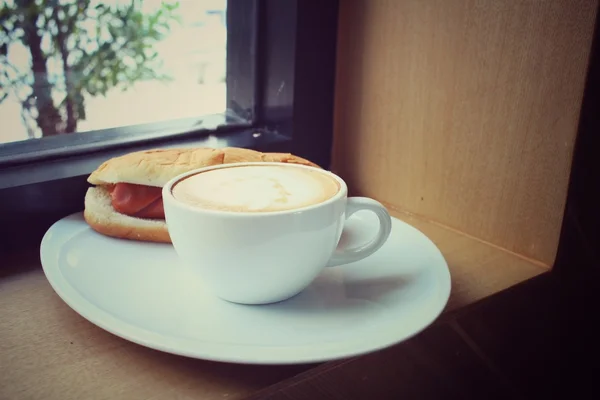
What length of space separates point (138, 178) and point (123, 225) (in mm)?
56

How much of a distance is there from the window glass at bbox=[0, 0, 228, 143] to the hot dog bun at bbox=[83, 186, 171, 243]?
0.57 ft

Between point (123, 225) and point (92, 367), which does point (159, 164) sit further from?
point (92, 367)

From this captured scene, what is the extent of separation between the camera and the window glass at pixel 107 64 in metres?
0.73

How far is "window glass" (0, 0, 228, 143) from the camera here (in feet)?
2.40

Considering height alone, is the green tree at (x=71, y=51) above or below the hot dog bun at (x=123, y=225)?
above

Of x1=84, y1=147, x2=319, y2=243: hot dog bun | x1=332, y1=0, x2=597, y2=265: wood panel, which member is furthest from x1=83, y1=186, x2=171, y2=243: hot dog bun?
x1=332, y1=0, x2=597, y2=265: wood panel

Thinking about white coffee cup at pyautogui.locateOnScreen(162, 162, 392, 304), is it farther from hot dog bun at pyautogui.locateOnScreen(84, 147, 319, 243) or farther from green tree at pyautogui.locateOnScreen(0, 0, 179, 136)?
green tree at pyautogui.locateOnScreen(0, 0, 179, 136)

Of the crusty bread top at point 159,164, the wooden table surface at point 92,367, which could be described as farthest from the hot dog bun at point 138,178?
the wooden table surface at point 92,367

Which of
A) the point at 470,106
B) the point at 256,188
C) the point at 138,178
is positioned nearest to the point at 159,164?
the point at 138,178

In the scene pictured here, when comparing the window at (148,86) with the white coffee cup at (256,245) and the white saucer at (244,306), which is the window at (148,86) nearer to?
the white saucer at (244,306)

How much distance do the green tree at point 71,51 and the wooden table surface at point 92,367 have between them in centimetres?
27

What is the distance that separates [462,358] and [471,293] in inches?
4.9

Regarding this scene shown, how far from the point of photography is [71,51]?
0.77 m

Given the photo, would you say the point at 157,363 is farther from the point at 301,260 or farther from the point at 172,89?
the point at 172,89
